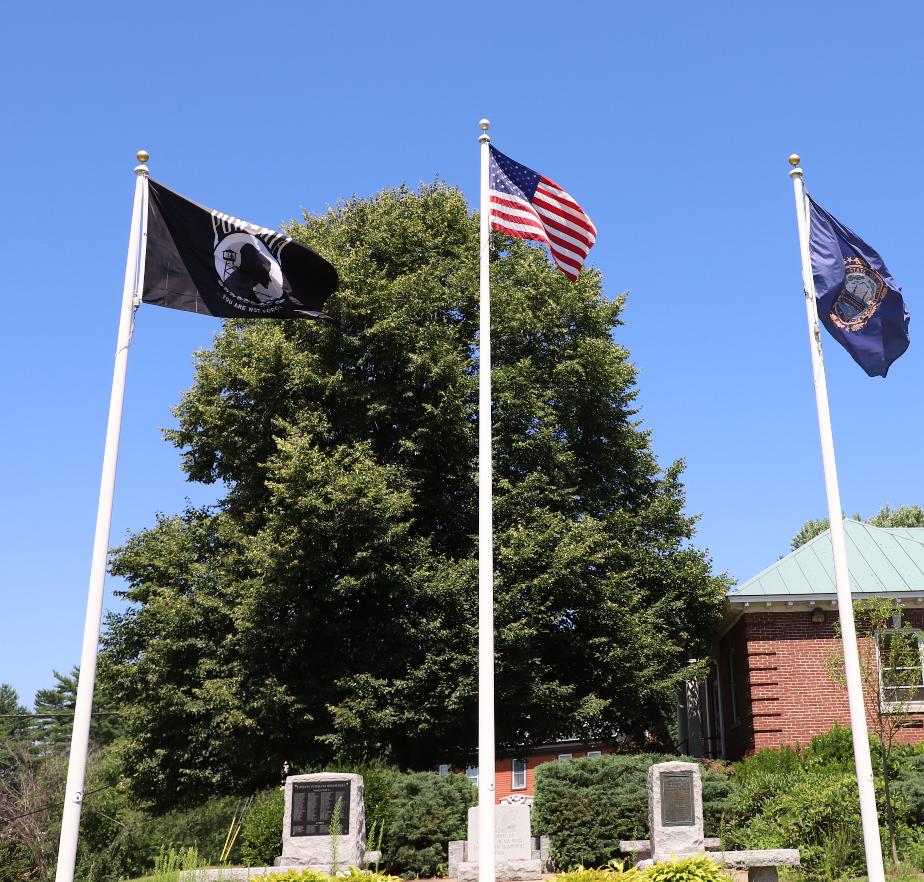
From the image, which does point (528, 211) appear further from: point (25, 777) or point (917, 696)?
point (25, 777)

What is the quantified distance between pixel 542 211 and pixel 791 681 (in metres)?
15.3

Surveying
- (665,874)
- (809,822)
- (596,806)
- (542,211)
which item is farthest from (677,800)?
(542,211)

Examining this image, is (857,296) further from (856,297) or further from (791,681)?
(791,681)

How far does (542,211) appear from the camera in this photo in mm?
14188

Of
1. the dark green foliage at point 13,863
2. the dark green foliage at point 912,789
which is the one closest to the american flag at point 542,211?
the dark green foliage at point 912,789

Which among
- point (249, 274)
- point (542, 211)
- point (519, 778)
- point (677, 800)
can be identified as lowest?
point (677, 800)

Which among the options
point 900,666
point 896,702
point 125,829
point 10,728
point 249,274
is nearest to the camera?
point 249,274

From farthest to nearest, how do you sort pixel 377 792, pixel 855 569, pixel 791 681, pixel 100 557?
pixel 855 569
pixel 791 681
pixel 377 792
pixel 100 557

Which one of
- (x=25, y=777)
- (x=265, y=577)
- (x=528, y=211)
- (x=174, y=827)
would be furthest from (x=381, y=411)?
(x=25, y=777)

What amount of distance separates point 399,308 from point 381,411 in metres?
2.59

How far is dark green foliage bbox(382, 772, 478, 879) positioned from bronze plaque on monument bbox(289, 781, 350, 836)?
2686 mm

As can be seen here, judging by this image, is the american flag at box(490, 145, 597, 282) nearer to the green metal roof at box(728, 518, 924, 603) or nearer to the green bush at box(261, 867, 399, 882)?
the green bush at box(261, 867, 399, 882)

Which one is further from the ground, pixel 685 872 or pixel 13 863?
pixel 685 872

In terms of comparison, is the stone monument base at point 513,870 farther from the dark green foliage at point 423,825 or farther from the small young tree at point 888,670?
the small young tree at point 888,670
